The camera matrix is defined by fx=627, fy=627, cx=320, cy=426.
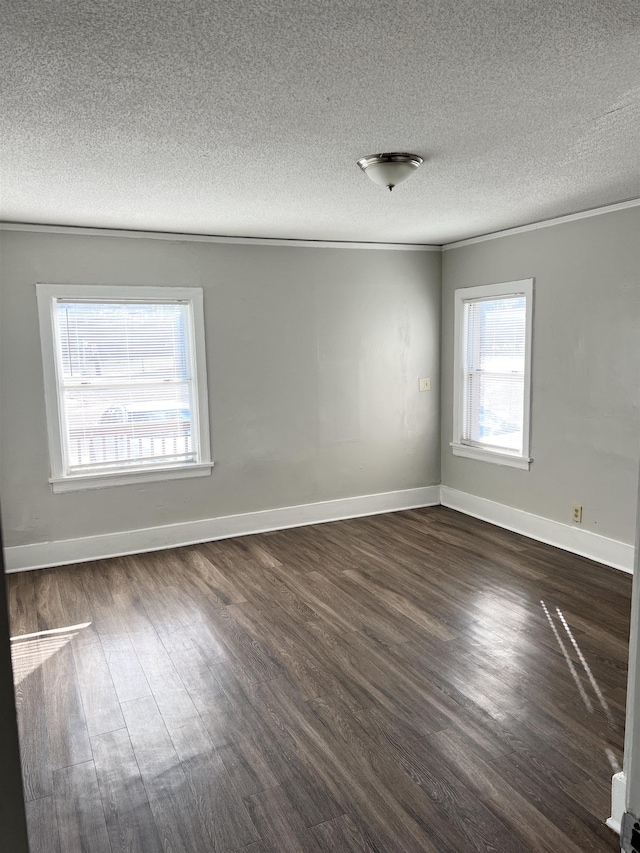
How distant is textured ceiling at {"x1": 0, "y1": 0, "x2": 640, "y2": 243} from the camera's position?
1663 millimetres

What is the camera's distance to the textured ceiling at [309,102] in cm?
166

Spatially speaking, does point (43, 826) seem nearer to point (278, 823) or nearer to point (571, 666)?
point (278, 823)

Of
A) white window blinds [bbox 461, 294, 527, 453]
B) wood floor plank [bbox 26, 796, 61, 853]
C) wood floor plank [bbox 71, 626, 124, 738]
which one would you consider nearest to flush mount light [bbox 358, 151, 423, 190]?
white window blinds [bbox 461, 294, 527, 453]

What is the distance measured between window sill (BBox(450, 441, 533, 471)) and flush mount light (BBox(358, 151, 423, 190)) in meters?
2.70

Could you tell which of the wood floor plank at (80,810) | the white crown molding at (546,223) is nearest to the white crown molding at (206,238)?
the white crown molding at (546,223)

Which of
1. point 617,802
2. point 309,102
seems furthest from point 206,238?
point 617,802

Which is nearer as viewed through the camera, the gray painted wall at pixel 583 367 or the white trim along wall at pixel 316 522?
the gray painted wall at pixel 583 367

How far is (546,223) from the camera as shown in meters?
4.55

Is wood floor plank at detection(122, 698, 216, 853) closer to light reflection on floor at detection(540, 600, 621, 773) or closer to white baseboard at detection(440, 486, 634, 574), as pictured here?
light reflection on floor at detection(540, 600, 621, 773)

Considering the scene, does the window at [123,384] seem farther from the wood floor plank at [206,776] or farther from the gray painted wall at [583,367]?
the gray painted wall at [583,367]

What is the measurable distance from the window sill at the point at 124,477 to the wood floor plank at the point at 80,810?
2488mm

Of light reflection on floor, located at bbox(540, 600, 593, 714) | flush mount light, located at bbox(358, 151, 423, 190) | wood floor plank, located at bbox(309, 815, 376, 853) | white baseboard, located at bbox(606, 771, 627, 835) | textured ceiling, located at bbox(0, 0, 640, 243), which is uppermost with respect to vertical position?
textured ceiling, located at bbox(0, 0, 640, 243)

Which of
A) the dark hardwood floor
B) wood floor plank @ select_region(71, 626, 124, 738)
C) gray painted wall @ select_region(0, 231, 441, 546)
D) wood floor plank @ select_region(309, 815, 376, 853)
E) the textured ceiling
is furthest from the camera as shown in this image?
gray painted wall @ select_region(0, 231, 441, 546)

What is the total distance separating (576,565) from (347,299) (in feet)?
9.12
